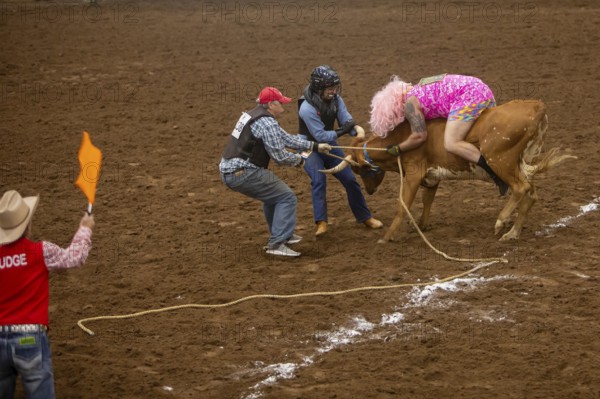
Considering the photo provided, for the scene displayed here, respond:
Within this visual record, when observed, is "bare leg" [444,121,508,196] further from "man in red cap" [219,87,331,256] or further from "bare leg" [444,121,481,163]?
"man in red cap" [219,87,331,256]

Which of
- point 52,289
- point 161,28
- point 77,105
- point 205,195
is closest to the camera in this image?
point 52,289

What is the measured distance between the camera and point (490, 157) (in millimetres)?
9469

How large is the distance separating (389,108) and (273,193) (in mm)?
1562

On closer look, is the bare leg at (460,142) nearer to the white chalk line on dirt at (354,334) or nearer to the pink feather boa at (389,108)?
the pink feather boa at (389,108)

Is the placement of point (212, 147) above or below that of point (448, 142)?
below

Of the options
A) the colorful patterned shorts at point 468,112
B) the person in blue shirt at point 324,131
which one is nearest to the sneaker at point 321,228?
the person in blue shirt at point 324,131

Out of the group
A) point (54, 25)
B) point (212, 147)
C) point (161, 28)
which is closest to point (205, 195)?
point (212, 147)

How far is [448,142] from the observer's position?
962cm

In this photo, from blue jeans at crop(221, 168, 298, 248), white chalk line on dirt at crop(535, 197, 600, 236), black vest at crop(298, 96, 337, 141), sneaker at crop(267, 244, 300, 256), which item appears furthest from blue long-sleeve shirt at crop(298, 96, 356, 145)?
white chalk line on dirt at crop(535, 197, 600, 236)

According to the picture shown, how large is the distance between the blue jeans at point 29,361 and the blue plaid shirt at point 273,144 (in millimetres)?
3786

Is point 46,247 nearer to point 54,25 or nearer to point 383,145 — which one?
point 383,145

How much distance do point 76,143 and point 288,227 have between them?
5.77m

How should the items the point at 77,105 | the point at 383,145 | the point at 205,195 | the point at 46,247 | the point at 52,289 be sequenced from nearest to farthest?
the point at 46,247 → the point at 52,289 → the point at 383,145 → the point at 205,195 → the point at 77,105

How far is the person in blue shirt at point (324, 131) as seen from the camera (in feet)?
33.1
